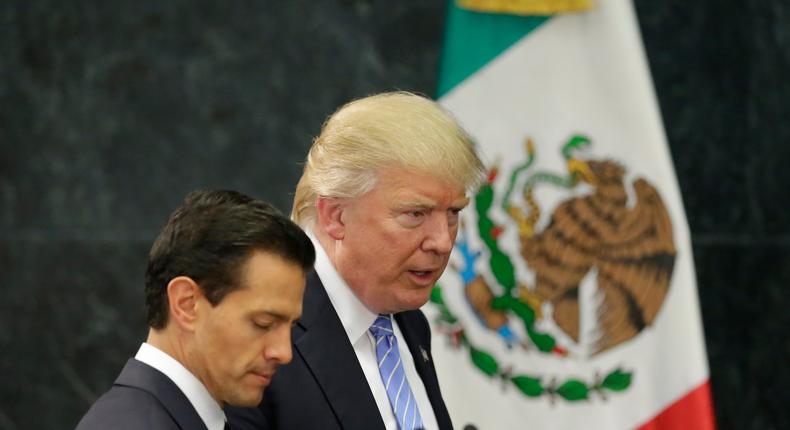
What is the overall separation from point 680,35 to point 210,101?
157 centimetres

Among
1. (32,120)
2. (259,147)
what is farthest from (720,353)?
(32,120)

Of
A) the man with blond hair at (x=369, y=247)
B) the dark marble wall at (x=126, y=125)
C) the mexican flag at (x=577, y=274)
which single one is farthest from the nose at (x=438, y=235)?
the dark marble wall at (x=126, y=125)

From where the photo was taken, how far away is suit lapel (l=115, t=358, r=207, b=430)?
1.61 metres

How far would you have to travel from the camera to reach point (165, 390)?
1626 mm

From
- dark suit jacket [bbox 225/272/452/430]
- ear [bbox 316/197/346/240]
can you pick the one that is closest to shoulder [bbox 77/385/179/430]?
dark suit jacket [bbox 225/272/452/430]

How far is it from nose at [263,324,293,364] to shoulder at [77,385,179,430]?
0.54 ft

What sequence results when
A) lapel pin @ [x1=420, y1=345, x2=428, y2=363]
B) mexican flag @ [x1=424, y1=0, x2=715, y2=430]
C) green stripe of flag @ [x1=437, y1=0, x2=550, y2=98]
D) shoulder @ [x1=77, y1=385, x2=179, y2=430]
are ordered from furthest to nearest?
green stripe of flag @ [x1=437, y1=0, x2=550, y2=98]
mexican flag @ [x1=424, y1=0, x2=715, y2=430]
lapel pin @ [x1=420, y1=345, x2=428, y2=363]
shoulder @ [x1=77, y1=385, x2=179, y2=430]

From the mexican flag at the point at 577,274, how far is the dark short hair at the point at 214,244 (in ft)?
6.39

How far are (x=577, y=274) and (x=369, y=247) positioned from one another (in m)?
1.59

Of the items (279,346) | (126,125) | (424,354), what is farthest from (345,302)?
(126,125)

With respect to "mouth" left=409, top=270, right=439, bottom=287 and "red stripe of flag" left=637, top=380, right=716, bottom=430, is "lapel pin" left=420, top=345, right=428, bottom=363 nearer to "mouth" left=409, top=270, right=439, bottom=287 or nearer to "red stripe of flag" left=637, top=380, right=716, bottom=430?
"mouth" left=409, top=270, right=439, bottom=287

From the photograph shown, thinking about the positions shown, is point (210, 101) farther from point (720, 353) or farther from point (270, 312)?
point (270, 312)

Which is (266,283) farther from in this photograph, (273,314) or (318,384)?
(318,384)

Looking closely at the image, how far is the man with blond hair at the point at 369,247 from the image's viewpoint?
2105mm
